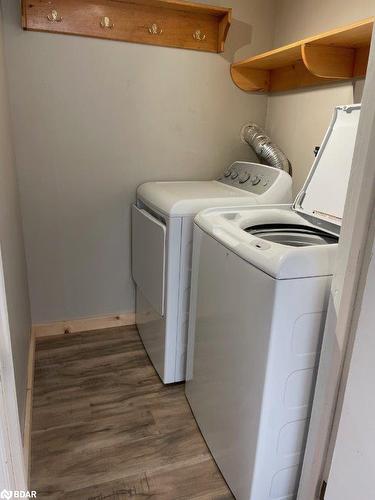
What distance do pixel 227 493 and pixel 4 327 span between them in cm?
108

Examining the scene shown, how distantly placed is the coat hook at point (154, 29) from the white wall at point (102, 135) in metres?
0.08

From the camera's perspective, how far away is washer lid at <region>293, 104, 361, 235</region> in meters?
1.42

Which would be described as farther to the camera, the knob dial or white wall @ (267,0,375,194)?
the knob dial

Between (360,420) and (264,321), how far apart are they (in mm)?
336

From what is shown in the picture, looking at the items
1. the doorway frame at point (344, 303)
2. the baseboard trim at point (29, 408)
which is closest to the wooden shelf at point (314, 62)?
the doorway frame at point (344, 303)

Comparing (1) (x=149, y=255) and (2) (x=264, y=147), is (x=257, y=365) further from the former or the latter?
(2) (x=264, y=147)

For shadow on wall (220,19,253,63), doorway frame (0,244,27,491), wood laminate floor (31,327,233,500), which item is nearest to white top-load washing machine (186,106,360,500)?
wood laminate floor (31,327,233,500)

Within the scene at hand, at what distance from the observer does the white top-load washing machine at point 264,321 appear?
1058mm

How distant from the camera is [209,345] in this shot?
1.45m

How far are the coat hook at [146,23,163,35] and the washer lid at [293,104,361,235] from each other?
1.12 metres

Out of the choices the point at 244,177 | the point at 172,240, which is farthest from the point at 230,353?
the point at 244,177

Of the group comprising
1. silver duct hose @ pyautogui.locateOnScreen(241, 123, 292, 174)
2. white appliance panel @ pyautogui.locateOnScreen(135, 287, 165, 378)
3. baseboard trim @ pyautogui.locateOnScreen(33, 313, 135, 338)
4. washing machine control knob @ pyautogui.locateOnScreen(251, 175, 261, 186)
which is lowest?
baseboard trim @ pyautogui.locateOnScreen(33, 313, 135, 338)

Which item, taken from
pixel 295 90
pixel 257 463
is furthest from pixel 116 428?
pixel 295 90

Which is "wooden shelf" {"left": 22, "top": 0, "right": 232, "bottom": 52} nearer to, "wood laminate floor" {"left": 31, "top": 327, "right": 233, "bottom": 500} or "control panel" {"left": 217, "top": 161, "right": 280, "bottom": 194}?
"control panel" {"left": 217, "top": 161, "right": 280, "bottom": 194}
